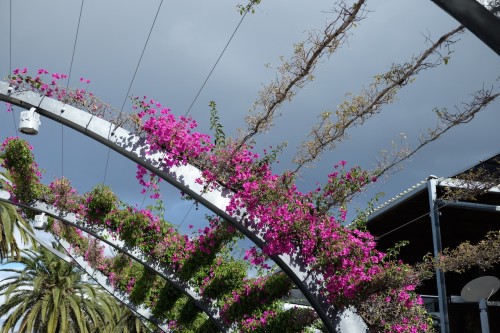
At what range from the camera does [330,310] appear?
8.52 metres

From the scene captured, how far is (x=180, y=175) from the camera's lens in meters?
8.10

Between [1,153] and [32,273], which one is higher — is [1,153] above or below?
below

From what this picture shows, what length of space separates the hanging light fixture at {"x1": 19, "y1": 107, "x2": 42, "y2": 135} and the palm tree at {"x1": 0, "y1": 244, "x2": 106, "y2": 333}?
1824 cm

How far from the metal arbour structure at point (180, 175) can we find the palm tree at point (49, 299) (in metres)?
18.1

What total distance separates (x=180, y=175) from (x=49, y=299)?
67.1ft

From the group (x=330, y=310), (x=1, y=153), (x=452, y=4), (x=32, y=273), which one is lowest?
(x=452, y=4)

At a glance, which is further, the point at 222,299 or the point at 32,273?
the point at 32,273

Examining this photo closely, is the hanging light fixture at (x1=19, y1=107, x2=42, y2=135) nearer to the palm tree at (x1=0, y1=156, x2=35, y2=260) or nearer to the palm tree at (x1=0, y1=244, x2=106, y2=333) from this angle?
the palm tree at (x1=0, y1=156, x2=35, y2=260)

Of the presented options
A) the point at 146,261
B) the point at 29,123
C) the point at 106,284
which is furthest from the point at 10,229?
the point at 29,123

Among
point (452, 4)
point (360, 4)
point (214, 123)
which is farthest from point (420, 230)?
point (452, 4)

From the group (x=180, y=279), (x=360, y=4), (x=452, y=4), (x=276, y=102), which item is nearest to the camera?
(x=452, y=4)

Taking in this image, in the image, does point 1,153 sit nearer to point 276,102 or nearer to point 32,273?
point 276,102

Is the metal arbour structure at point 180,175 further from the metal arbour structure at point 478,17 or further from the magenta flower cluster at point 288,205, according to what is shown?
the metal arbour structure at point 478,17

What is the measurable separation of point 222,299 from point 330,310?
4.84 m
